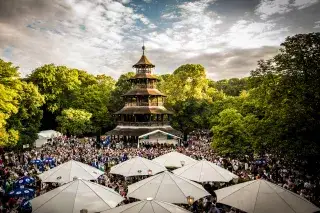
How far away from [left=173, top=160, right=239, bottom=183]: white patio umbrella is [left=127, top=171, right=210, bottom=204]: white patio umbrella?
282cm

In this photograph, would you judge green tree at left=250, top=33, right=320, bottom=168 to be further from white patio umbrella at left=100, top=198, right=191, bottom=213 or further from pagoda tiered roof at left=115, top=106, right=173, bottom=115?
pagoda tiered roof at left=115, top=106, right=173, bottom=115

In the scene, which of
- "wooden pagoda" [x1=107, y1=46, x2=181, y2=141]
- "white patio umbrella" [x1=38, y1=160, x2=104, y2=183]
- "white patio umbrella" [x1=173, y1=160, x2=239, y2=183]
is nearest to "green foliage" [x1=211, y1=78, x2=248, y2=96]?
"wooden pagoda" [x1=107, y1=46, x2=181, y2=141]

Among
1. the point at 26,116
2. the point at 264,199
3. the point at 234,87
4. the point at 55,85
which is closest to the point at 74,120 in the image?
the point at 55,85

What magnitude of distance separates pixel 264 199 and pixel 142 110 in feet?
106

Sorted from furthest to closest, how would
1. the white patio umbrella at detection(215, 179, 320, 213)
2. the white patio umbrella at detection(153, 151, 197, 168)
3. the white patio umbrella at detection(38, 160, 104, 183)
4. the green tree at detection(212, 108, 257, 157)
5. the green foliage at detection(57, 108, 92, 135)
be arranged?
the green foliage at detection(57, 108, 92, 135), the green tree at detection(212, 108, 257, 157), the white patio umbrella at detection(153, 151, 197, 168), the white patio umbrella at detection(38, 160, 104, 183), the white patio umbrella at detection(215, 179, 320, 213)

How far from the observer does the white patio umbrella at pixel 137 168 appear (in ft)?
58.1

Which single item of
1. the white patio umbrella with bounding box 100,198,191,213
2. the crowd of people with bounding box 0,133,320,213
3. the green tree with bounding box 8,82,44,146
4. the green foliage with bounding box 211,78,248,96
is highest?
the green foliage with bounding box 211,78,248,96

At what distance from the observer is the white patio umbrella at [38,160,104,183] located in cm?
1606

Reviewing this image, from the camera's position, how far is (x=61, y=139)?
144 feet

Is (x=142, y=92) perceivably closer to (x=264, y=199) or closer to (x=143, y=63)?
(x=143, y=63)

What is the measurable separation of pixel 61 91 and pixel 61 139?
1171cm

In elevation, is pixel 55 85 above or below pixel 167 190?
above

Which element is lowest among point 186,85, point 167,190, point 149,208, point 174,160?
point 174,160

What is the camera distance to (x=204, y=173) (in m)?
15.9
